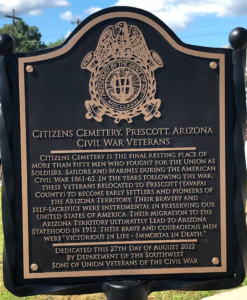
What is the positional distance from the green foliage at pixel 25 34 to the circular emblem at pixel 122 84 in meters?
44.0

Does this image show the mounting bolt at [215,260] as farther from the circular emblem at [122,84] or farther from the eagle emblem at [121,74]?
the circular emblem at [122,84]

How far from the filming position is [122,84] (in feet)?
8.34

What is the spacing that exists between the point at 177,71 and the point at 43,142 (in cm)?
107

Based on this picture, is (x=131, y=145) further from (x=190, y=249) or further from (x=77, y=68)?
(x=190, y=249)

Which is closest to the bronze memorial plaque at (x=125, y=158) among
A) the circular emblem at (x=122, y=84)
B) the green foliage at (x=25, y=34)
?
the circular emblem at (x=122, y=84)

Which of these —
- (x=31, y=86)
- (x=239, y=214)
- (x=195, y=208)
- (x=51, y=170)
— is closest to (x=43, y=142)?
(x=51, y=170)

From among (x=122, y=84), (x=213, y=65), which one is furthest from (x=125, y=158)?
(x=213, y=65)

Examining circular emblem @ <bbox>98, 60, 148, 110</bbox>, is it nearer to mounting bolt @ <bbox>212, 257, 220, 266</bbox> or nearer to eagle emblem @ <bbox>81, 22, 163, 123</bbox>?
eagle emblem @ <bbox>81, 22, 163, 123</bbox>

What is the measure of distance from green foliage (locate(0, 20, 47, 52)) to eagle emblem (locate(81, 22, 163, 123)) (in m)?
43.9

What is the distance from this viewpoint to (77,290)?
2.61 m

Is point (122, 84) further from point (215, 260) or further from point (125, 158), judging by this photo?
point (215, 260)

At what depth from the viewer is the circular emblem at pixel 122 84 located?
2.54m

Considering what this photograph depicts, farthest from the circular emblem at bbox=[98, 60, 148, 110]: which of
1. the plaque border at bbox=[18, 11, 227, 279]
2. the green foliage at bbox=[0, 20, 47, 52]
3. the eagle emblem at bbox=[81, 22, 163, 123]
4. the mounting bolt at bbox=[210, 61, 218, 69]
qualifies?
the green foliage at bbox=[0, 20, 47, 52]

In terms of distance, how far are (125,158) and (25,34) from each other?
5636 cm
